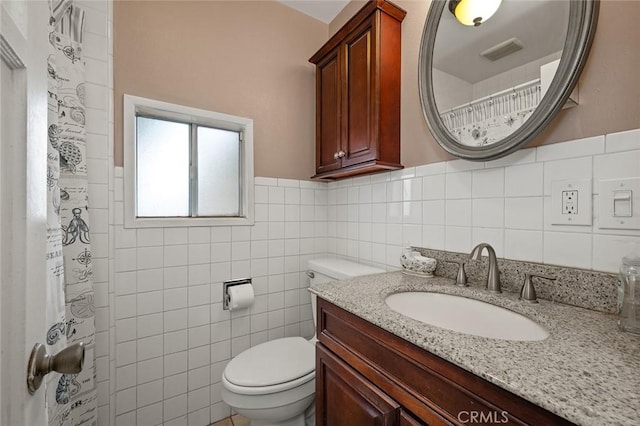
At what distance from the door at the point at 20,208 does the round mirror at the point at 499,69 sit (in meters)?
1.24

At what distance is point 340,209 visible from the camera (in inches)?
73.8

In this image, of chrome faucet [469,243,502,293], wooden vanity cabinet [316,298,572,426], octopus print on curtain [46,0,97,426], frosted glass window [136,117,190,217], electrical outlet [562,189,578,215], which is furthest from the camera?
frosted glass window [136,117,190,217]

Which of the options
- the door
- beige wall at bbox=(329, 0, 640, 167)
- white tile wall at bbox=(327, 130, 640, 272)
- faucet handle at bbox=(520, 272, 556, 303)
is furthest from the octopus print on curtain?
beige wall at bbox=(329, 0, 640, 167)

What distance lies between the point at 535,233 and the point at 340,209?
44.1 inches

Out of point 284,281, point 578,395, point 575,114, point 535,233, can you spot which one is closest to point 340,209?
point 284,281

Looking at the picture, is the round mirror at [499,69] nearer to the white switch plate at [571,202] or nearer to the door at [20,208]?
the white switch plate at [571,202]

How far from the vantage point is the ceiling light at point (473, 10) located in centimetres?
104

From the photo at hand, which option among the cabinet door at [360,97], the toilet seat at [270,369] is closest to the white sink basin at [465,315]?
the toilet seat at [270,369]

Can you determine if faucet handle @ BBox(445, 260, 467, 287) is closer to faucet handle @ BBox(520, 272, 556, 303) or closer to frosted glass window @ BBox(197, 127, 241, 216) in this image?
faucet handle @ BBox(520, 272, 556, 303)

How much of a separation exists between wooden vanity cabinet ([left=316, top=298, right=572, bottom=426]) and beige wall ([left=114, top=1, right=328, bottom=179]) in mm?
1164

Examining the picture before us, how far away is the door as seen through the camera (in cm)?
36

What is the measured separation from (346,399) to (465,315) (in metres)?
0.49

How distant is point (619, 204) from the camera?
0.76 metres

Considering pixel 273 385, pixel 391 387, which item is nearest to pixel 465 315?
pixel 391 387
